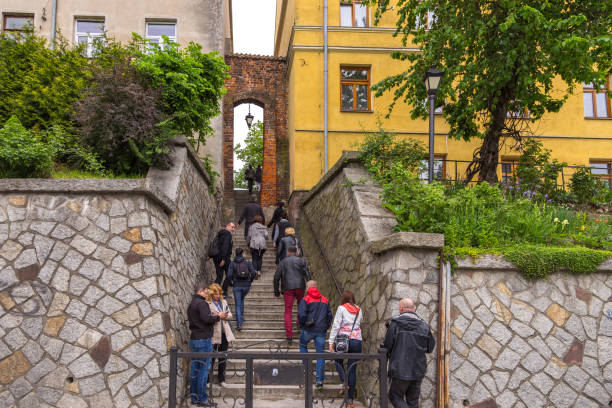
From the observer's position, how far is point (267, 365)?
6.07 m

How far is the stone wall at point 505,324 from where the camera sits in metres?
6.98

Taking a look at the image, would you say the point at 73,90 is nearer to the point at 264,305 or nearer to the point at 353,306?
the point at 264,305

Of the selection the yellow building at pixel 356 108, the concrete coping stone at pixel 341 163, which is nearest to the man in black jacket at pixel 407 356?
A: the concrete coping stone at pixel 341 163

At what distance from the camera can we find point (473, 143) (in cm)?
1647

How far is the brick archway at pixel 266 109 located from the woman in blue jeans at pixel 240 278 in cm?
979

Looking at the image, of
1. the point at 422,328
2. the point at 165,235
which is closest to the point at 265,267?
the point at 165,235

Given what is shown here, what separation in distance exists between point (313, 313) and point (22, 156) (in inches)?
198

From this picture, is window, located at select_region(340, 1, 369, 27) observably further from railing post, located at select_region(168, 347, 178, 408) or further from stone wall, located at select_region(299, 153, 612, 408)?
railing post, located at select_region(168, 347, 178, 408)

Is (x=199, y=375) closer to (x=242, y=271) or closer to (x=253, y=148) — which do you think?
(x=242, y=271)

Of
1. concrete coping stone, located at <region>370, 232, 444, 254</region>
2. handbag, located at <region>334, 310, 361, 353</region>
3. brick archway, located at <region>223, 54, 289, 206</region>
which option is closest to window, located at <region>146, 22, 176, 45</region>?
brick archway, located at <region>223, 54, 289, 206</region>

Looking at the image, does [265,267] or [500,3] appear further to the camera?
[265,267]

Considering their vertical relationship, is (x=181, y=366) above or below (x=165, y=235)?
below

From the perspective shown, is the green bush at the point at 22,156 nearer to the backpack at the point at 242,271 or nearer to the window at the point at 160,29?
the backpack at the point at 242,271

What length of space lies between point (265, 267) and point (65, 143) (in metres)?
5.13
